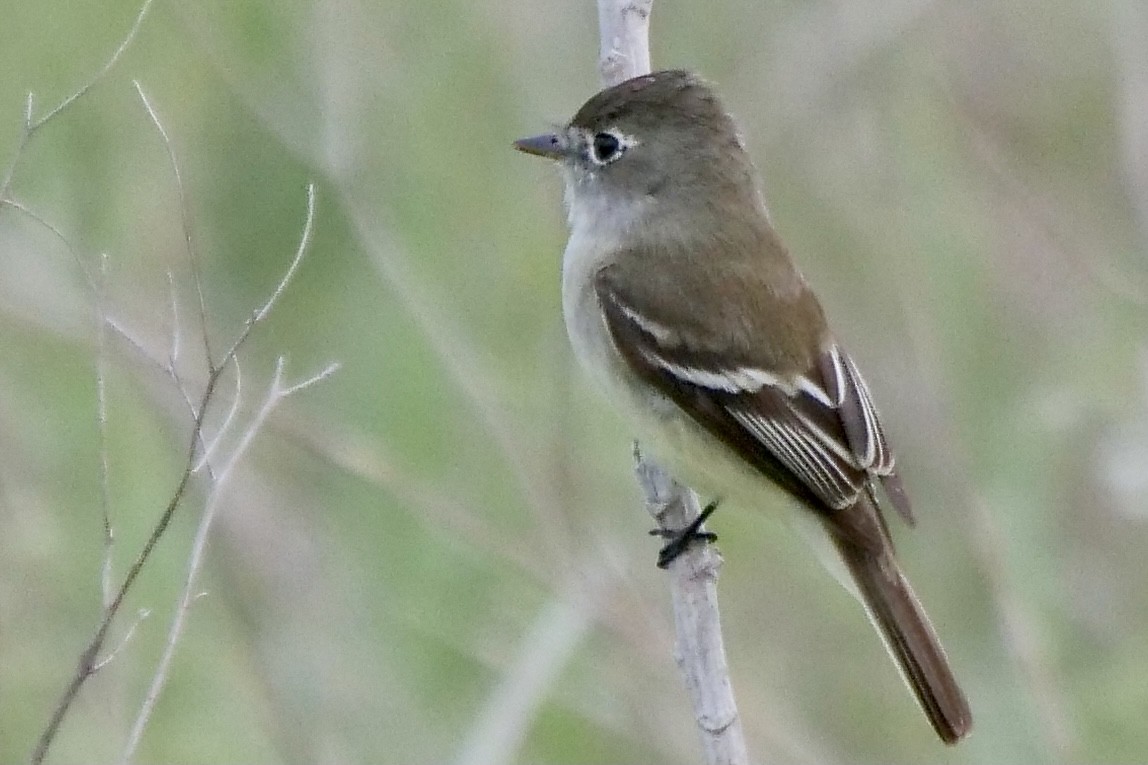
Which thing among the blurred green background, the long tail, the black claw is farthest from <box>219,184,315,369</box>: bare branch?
the long tail

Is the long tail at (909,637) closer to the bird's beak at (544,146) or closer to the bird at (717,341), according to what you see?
the bird at (717,341)

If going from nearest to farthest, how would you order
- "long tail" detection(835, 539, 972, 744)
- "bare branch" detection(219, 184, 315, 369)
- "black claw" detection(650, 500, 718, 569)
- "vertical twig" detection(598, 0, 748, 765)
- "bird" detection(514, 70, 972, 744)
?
"bare branch" detection(219, 184, 315, 369)
"vertical twig" detection(598, 0, 748, 765)
"long tail" detection(835, 539, 972, 744)
"bird" detection(514, 70, 972, 744)
"black claw" detection(650, 500, 718, 569)

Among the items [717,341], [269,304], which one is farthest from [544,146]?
[269,304]

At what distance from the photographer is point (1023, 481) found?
3.84m

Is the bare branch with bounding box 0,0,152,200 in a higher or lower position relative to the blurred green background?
higher

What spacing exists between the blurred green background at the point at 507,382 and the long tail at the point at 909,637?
37cm

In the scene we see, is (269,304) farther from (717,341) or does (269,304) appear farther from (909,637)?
(909,637)

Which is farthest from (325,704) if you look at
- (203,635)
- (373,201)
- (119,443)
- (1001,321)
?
(1001,321)

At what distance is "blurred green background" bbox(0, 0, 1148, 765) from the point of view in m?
3.64

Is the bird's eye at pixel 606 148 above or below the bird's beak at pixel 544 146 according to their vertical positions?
above

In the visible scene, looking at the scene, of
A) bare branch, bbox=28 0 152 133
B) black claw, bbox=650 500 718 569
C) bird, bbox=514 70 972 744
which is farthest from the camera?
black claw, bbox=650 500 718 569

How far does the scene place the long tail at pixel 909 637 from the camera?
3.19m

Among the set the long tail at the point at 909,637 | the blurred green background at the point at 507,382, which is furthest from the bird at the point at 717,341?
Result: the blurred green background at the point at 507,382

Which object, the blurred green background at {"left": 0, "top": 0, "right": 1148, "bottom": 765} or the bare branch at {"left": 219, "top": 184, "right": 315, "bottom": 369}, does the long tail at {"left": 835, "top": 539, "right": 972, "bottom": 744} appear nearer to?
the blurred green background at {"left": 0, "top": 0, "right": 1148, "bottom": 765}
